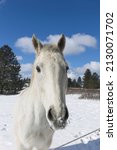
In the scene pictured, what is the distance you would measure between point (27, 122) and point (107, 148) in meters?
2.17

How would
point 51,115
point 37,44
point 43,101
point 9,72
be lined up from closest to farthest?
point 51,115, point 43,101, point 37,44, point 9,72

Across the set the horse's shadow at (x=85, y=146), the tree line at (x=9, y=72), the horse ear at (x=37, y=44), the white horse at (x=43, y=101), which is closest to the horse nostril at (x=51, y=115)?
the white horse at (x=43, y=101)

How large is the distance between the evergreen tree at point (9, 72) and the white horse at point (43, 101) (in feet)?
137

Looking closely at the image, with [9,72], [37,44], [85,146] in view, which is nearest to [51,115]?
[37,44]

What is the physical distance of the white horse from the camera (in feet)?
11.0

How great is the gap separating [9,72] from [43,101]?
144 ft

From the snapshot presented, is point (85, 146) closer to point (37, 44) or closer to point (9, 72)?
point (37, 44)

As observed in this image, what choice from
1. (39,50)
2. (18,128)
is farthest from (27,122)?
(39,50)

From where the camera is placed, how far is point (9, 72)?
4703 cm

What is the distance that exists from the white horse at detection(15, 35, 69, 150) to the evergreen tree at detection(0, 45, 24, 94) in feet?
137

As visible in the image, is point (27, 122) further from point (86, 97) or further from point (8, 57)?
point (8, 57)

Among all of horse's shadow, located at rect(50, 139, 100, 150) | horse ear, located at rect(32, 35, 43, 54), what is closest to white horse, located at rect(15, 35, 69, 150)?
horse ear, located at rect(32, 35, 43, 54)

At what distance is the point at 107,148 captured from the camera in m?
5.92

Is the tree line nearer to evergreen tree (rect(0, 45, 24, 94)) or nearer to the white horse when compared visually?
evergreen tree (rect(0, 45, 24, 94))
